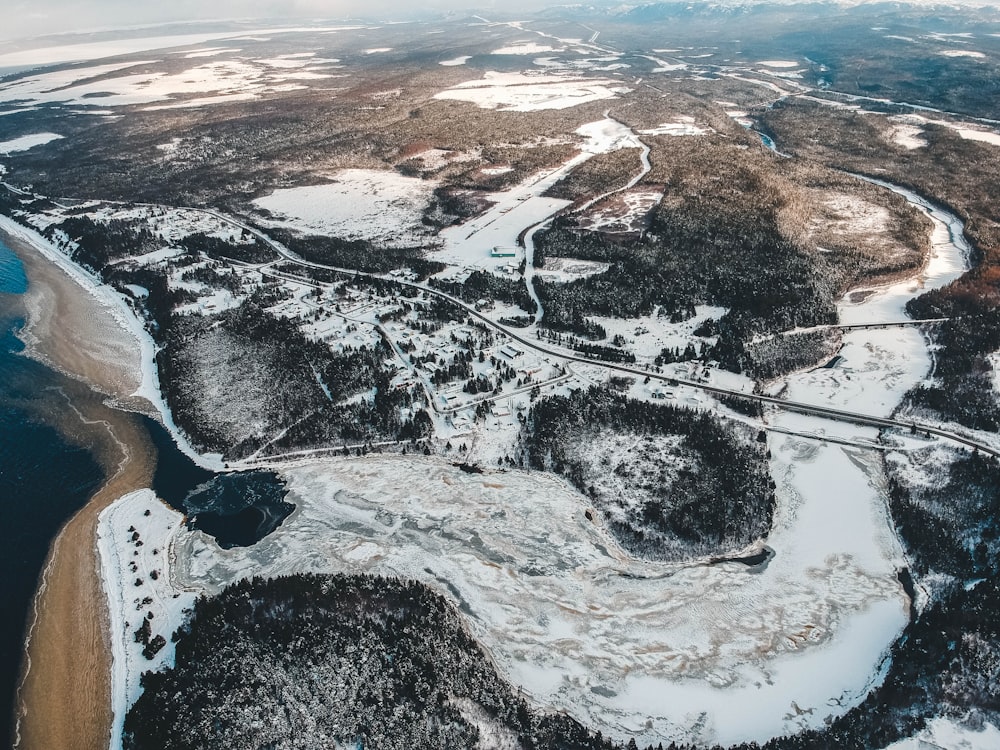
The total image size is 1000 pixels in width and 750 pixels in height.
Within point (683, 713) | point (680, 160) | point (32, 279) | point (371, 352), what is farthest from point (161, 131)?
point (683, 713)

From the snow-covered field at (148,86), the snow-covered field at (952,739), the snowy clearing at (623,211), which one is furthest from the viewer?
the snow-covered field at (148,86)

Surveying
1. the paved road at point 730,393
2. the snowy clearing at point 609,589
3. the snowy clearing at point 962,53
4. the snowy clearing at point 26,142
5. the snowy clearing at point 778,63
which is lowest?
the snowy clearing at point 609,589

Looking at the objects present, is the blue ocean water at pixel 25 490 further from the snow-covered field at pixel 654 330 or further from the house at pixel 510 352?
the snow-covered field at pixel 654 330

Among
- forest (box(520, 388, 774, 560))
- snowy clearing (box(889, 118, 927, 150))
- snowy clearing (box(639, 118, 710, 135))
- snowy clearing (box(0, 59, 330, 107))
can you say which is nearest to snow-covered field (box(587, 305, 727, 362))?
forest (box(520, 388, 774, 560))

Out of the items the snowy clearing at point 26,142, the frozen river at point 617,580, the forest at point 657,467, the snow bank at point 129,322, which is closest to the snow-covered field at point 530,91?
the snowy clearing at point 26,142

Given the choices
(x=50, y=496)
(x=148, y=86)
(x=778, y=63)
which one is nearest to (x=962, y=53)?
(x=778, y=63)

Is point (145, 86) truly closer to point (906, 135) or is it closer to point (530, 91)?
point (530, 91)

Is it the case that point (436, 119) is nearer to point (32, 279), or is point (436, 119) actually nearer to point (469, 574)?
point (32, 279)

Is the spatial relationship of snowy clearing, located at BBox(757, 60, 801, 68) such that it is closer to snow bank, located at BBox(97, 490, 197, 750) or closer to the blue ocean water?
the blue ocean water
